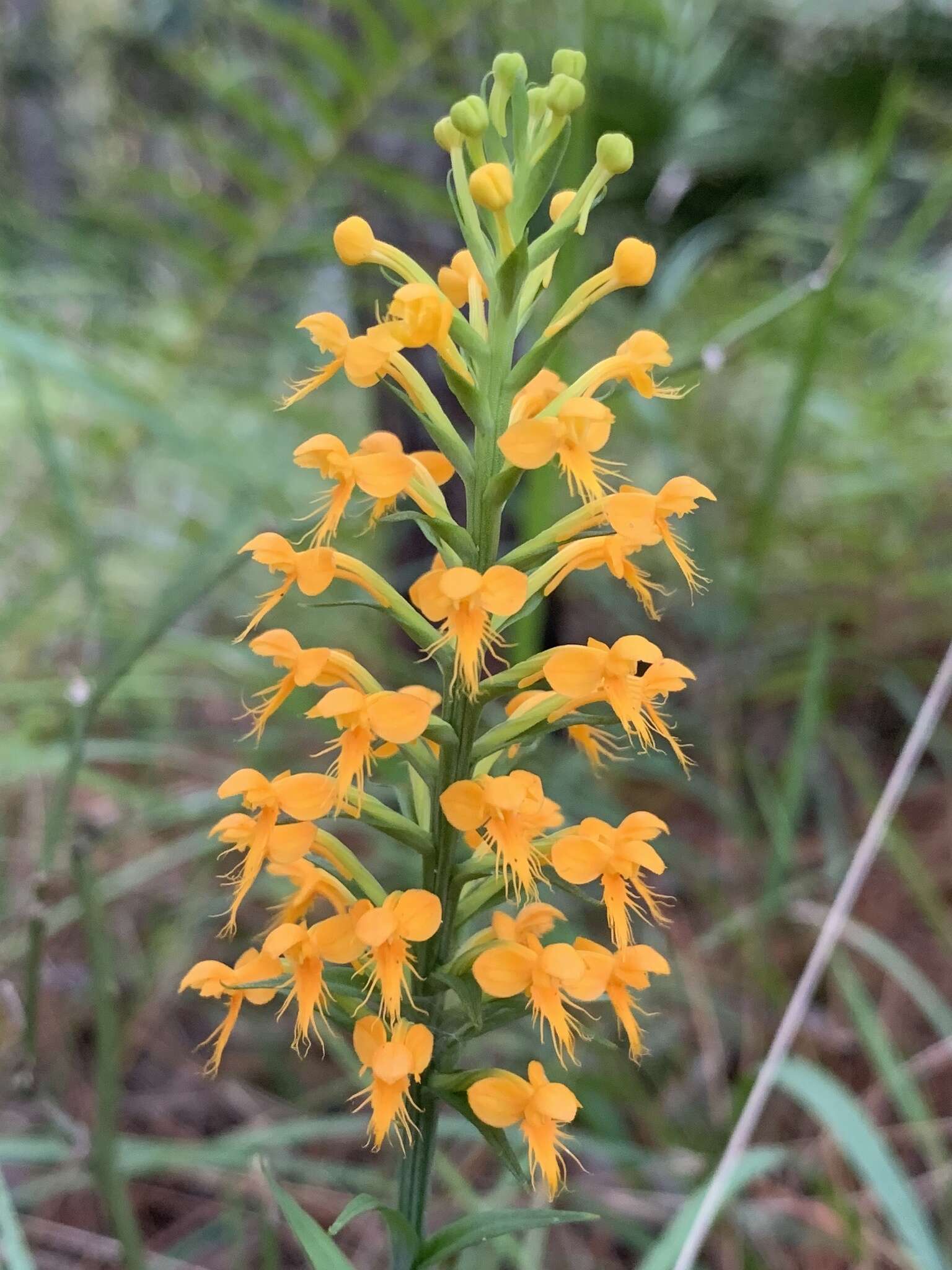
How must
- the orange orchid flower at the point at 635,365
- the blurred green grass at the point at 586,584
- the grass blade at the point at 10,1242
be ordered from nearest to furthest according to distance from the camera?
the orange orchid flower at the point at 635,365 → the grass blade at the point at 10,1242 → the blurred green grass at the point at 586,584

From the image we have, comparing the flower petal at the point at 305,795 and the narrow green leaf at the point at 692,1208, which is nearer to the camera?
the flower petal at the point at 305,795

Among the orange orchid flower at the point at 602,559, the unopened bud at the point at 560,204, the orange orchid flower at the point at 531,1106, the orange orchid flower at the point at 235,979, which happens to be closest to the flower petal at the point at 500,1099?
the orange orchid flower at the point at 531,1106

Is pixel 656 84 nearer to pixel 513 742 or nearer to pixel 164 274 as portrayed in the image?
pixel 164 274

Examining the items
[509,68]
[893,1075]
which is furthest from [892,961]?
[509,68]

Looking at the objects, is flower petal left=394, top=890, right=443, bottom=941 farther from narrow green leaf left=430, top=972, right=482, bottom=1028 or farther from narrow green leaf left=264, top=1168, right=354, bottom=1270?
narrow green leaf left=264, top=1168, right=354, bottom=1270

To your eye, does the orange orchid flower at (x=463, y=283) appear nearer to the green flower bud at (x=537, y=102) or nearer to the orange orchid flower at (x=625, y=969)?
the green flower bud at (x=537, y=102)

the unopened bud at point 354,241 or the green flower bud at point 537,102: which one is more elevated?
the green flower bud at point 537,102

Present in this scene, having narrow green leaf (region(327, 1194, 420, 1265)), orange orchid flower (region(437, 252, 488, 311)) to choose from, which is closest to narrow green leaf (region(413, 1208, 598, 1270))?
narrow green leaf (region(327, 1194, 420, 1265))
